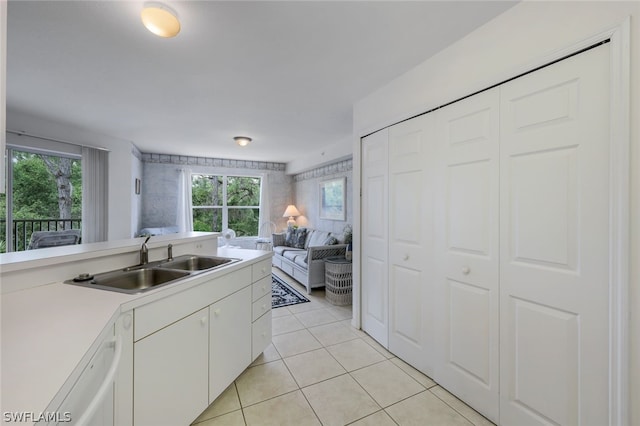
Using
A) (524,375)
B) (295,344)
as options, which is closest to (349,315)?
(295,344)

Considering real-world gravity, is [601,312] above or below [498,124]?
below

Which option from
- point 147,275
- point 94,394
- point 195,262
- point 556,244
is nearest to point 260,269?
point 195,262

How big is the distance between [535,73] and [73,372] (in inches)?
86.6

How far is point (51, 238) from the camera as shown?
3381 millimetres

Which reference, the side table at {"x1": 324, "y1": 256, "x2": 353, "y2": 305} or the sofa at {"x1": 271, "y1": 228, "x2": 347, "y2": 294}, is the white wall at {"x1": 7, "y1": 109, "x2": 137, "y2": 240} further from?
the side table at {"x1": 324, "y1": 256, "x2": 353, "y2": 305}

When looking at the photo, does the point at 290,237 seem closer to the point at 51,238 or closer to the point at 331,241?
the point at 331,241

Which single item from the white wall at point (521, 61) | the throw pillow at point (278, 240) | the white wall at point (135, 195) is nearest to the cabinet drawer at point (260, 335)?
the white wall at point (521, 61)

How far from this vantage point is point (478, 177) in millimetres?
1671

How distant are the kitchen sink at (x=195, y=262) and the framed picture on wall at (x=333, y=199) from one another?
9.90 ft

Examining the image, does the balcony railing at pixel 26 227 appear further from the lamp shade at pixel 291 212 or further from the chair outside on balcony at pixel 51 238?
the lamp shade at pixel 291 212

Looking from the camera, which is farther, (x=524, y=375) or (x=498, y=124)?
(x=498, y=124)

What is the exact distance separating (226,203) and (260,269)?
15.4ft

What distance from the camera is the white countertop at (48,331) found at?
558 mm

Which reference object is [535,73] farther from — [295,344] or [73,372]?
[295,344]
